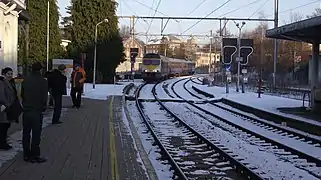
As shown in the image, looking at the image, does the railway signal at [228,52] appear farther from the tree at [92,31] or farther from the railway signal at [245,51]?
the tree at [92,31]

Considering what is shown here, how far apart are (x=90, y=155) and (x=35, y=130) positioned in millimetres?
1554

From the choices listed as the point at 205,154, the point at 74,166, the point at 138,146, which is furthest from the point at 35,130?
the point at 205,154

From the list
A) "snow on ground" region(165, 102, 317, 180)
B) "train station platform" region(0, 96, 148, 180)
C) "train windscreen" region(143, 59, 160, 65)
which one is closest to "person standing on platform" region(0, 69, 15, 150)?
"train station platform" region(0, 96, 148, 180)

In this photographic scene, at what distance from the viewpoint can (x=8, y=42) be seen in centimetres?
2822

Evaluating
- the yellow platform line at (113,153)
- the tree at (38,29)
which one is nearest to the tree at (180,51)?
the tree at (38,29)

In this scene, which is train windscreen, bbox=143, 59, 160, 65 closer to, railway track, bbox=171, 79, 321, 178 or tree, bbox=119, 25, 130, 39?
tree, bbox=119, 25, 130, 39

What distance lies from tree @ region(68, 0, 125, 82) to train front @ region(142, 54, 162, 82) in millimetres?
8822

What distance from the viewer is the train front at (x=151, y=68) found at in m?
65.8

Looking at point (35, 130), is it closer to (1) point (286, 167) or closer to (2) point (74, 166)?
(2) point (74, 166)

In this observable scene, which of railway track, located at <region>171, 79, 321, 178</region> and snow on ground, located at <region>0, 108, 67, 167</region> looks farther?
railway track, located at <region>171, 79, 321, 178</region>

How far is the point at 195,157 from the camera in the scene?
12.4 metres

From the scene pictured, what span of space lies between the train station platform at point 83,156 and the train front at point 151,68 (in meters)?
48.2

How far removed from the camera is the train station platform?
8.91 meters

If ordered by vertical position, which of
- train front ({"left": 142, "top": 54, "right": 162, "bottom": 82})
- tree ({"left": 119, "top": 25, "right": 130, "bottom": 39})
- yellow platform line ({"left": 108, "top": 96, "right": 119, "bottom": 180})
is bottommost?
yellow platform line ({"left": 108, "top": 96, "right": 119, "bottom": 180})
